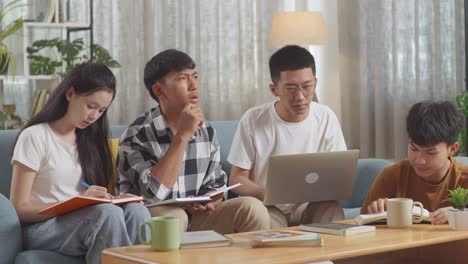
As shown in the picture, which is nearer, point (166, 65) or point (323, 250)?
point (323, 250)

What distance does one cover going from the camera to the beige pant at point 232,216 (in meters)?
2.89

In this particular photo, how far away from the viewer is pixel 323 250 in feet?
6.84

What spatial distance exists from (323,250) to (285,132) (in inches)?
47.1

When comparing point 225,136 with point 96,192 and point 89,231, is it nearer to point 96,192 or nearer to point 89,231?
point 96,192

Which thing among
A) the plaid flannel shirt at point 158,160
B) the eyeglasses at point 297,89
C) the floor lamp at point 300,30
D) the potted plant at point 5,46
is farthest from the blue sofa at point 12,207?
the floor lamp at point 300,30

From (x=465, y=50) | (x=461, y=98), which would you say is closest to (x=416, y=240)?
(x=461, y=98)

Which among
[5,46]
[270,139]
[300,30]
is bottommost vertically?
[270,139]

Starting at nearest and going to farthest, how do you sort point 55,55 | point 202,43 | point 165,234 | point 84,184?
point 165,234 → point 84,184 → point 55,55 → point 202,43

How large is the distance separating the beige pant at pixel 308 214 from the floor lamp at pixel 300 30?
2.01 metres

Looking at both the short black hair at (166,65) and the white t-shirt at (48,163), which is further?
the short black hair at (166,65)

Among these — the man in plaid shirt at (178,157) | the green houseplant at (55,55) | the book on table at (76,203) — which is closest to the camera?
the book on table at (76,203)

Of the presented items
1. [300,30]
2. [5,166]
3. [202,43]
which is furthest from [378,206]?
[202,43]

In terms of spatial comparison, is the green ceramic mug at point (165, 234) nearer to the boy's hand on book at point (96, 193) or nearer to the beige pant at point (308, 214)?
the boy's hand on book at point (96, 193)

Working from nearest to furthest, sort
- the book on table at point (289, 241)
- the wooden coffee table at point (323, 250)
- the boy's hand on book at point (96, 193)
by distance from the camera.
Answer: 1. the wooden coffee table at point (323, 250)
2. the book on table at point (289, 241)
3. the boy's hand on book at point (96, 193)
